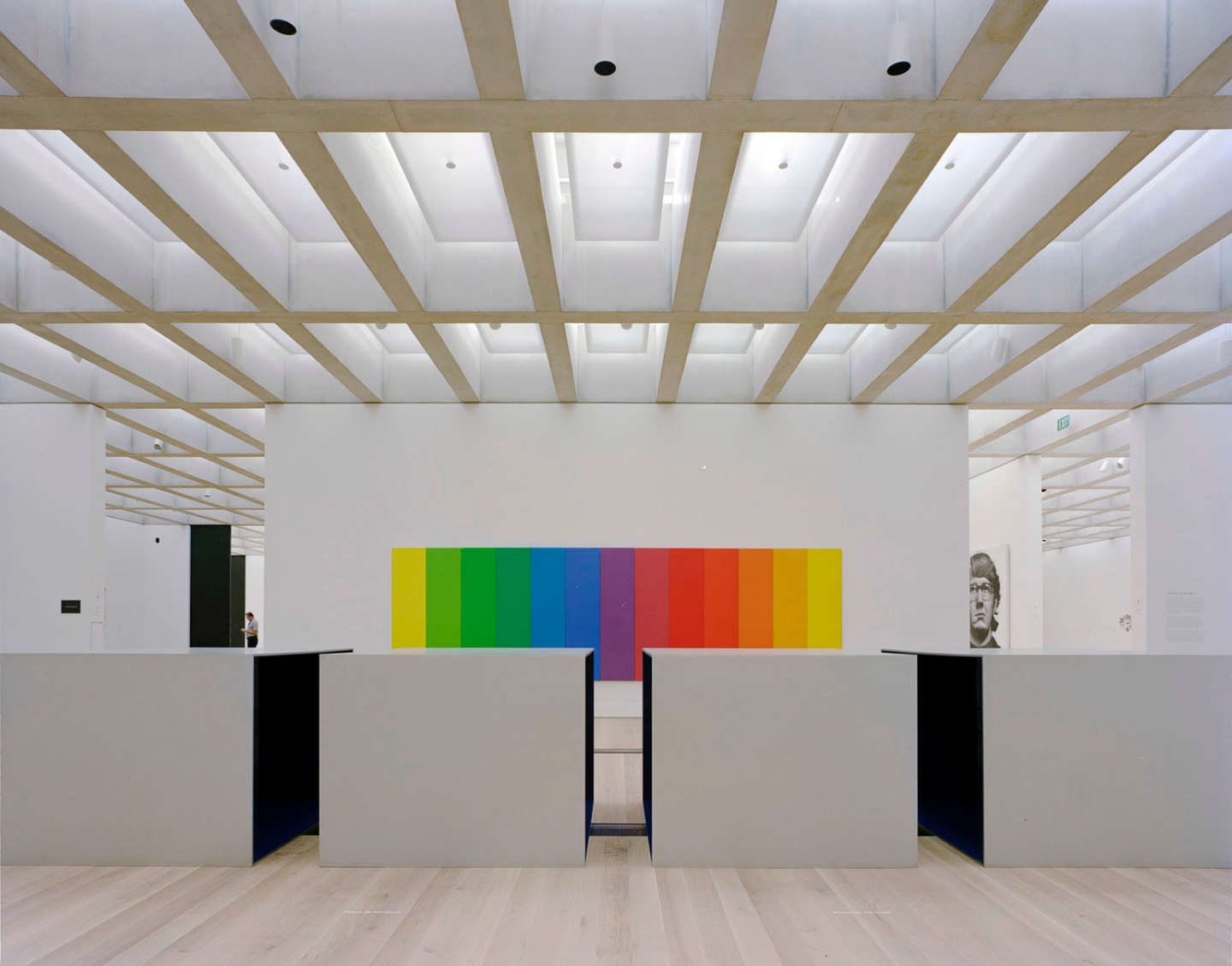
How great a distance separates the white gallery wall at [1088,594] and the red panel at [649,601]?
1938cm

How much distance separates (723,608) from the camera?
10641mm

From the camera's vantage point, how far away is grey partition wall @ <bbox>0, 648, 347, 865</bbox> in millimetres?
4637

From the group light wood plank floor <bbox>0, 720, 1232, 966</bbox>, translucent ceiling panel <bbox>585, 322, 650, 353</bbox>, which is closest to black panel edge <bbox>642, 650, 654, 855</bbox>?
light wood plank floor <bbox>0, 720, 1232, 966</bbox>

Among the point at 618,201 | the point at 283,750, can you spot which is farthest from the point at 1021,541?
the point at 283,750

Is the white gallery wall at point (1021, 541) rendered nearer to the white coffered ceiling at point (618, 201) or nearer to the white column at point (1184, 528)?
the white column at point (1184, 528)

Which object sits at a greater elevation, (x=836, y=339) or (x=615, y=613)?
(x=836, y=339)

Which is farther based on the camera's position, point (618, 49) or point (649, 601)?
point (649, 601)

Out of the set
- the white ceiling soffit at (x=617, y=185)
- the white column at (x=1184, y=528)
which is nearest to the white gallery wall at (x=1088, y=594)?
the white column at (x=1184, y=528)

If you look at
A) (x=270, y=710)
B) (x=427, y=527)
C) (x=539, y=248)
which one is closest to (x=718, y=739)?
(x=270, y=710)

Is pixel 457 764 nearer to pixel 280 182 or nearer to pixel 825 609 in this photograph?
pixel 280 182

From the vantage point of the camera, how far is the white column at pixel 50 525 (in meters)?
10.9

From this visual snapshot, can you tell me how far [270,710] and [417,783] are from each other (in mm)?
1224

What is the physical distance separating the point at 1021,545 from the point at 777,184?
32.9 ft

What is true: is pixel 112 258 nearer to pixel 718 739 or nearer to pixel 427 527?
pixel 427 527
